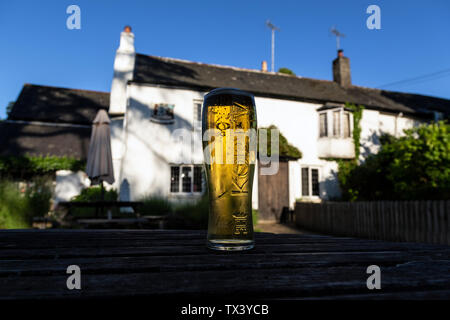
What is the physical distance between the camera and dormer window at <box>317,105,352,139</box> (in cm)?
1553

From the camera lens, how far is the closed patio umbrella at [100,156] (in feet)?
27.4

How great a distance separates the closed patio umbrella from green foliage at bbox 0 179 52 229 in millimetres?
1637

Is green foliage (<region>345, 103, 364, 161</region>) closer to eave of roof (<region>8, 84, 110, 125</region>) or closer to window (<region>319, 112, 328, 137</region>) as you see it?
window (<region>319, 112, 328, 137</region>)

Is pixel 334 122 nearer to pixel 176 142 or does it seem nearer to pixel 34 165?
pixel 176 142

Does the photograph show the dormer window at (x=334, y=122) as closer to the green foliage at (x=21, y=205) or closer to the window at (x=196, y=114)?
the window at (x=196, y=114)

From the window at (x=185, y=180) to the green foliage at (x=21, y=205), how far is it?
5360 mm

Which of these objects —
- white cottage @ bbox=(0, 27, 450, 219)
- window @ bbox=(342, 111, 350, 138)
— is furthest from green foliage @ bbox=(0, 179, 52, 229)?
window @ bbox=(342, 111, 350, 138)

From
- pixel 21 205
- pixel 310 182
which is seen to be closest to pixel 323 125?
pixel 310 182

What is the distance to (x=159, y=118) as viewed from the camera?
13430 mm

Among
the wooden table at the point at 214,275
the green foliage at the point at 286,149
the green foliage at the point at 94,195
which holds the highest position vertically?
the green foliage at the point at 286,149

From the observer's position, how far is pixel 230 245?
129cm

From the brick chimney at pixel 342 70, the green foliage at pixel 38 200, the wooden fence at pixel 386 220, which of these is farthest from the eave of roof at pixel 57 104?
the brick chimney at pixel 342 70

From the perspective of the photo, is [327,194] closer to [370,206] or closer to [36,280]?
[370,206]

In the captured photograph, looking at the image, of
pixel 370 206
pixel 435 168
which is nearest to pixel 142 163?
pixel 370 206
